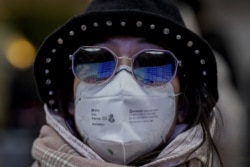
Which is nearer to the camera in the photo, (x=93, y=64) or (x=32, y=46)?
(x=93, y=64)

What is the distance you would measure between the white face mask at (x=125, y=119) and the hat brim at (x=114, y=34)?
0.14m

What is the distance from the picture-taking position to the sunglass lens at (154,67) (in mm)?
2168

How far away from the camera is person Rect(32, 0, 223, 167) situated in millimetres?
2133

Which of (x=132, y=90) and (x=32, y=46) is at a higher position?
(x=132, y=90)

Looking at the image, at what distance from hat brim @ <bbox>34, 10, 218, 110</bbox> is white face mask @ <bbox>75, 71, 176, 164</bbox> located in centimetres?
14

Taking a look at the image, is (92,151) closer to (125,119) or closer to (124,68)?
(125,119)

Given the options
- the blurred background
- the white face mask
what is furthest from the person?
the blurred background

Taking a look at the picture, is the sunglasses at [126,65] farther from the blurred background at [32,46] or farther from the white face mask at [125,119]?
the blurred background at [32,46]

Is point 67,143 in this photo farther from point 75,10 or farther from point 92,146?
point 75,10

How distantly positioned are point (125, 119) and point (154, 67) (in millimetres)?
200

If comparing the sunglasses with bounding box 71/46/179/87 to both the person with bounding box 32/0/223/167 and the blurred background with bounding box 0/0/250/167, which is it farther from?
the blurred background with bounding box 0/0/250/167

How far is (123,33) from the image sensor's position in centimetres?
219

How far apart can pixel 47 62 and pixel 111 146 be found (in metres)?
0.38

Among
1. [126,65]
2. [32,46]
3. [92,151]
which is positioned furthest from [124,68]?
[32,46]
